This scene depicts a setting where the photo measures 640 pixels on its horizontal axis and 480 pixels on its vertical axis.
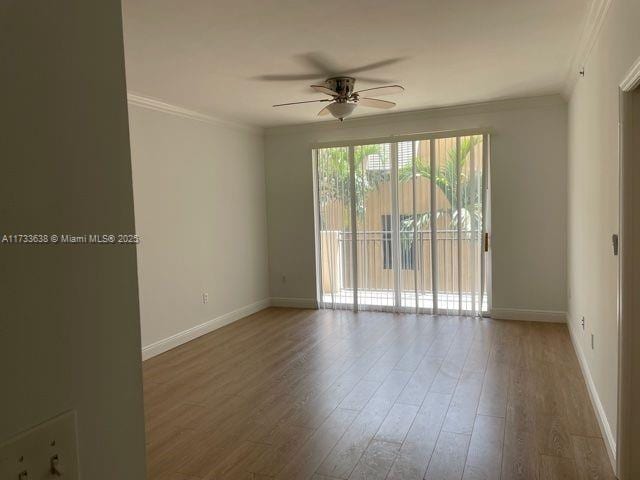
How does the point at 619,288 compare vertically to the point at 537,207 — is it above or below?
below

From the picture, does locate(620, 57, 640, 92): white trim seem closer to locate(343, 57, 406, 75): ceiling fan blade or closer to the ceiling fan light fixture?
locate(343, 57, 406, 75): ceiling fan blade

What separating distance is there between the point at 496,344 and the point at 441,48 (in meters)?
2.92

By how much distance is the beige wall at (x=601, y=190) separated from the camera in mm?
2455

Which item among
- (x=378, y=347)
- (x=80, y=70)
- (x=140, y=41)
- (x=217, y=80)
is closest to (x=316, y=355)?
(x=378, y=347)

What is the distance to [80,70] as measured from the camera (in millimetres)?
654

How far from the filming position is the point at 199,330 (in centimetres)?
548

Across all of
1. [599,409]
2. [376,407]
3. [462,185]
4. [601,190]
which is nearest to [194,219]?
[376,407]

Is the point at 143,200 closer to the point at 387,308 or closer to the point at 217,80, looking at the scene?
the point at 217,80

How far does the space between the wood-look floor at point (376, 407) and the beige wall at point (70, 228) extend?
2167 mm

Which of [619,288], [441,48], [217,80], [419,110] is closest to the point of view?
[619,288]

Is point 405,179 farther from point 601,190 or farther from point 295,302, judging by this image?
point 601,190

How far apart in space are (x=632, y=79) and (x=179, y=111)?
428cm

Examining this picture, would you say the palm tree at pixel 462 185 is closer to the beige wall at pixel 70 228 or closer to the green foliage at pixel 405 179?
the green foliage at pixel 405 179

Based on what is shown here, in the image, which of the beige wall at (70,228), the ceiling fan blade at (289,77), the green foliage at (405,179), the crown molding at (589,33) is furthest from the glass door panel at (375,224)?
the beige wall at (70,228)
